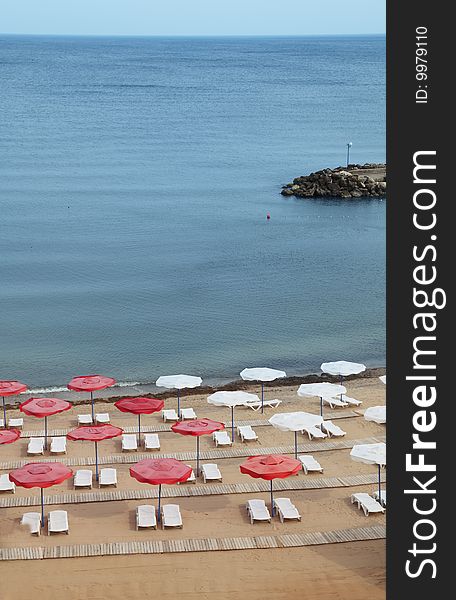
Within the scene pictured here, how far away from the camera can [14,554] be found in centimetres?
1948

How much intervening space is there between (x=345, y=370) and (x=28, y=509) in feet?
36.6

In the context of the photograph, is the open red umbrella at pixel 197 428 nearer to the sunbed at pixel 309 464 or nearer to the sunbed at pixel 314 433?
the sunbed at pixel 309 464

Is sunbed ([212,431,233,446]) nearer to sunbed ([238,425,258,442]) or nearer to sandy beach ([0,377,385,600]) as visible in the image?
sandy beach ([0,377,385,600])

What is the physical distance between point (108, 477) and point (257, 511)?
156 inches

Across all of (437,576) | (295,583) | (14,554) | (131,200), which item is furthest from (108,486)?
(131,200)

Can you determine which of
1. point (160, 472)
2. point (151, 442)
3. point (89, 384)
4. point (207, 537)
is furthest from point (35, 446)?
point (207, 537)

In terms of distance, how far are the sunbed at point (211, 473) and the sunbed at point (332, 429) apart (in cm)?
403

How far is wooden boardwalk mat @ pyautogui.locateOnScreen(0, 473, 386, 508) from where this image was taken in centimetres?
2217

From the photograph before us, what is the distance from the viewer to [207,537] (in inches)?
802

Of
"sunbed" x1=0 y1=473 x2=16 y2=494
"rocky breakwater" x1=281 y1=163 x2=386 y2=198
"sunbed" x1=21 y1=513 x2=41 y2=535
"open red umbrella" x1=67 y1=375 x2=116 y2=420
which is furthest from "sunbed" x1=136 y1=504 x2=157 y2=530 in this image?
"rocky breakwater" x1=281 y1=163 x2=386 y2=198

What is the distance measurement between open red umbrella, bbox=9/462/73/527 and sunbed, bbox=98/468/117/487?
80.3 inches

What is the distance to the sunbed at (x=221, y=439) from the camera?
1020 inches

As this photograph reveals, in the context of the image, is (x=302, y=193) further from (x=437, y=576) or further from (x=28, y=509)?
(x=437, y=576)

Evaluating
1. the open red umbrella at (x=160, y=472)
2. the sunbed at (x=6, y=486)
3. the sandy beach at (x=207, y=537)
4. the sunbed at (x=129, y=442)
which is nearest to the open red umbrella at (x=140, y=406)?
the sunbed at (x=129, y=442)
